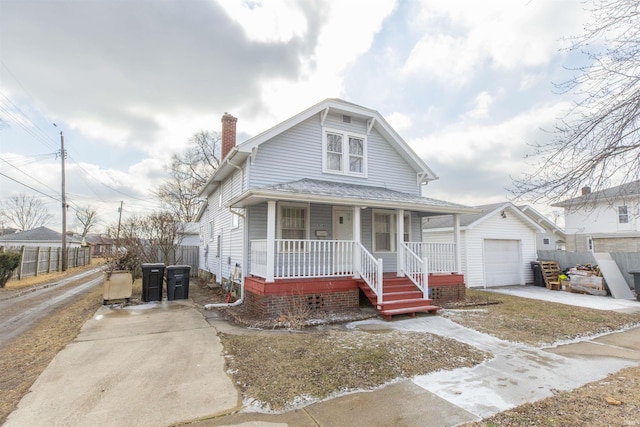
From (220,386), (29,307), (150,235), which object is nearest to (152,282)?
(29,307)

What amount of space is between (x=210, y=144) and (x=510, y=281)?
90.8 feet

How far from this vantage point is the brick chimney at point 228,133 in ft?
41.2

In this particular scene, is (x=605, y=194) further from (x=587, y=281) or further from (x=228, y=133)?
(x=228, y=133)

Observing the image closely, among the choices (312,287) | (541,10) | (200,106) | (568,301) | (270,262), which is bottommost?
(568,301)

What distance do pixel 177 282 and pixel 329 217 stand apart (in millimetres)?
→ 5763

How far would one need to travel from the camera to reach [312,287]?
8055 millimetres

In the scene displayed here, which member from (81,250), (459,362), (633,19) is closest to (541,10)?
(633,19)

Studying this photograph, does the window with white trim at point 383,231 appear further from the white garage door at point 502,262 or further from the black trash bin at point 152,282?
the black trash bin at point 152,282

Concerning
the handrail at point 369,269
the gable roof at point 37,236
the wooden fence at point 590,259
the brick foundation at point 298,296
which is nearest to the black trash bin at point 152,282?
the brick foundation at point 298,296

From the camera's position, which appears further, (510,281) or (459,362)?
(510,281)

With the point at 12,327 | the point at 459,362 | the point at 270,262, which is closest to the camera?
the point at 459,362

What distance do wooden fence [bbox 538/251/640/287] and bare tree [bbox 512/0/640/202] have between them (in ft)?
38.0

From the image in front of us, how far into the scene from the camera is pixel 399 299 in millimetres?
8344

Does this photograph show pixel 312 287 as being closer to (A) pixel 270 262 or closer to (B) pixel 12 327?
(A) pixel 270 262
